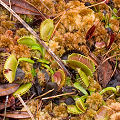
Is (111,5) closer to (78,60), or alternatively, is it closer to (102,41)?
(102,41)

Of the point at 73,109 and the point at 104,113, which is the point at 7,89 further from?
the point at 104,113

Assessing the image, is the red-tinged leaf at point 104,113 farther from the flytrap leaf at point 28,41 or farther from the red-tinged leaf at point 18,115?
the flytrap leaf at point 28,41

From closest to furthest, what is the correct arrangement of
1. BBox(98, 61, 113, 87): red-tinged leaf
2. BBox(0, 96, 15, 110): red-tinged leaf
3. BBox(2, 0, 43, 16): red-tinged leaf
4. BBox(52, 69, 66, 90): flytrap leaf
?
BBox(0, 96, 15, 110): red-tinged leaf < BBox(52, 69, 66, 90): flytrap leaf < BBox(98, 61, 113, 87): red-tinged leaf < BBox(2, 0, 43, 16): red-tinged leaf

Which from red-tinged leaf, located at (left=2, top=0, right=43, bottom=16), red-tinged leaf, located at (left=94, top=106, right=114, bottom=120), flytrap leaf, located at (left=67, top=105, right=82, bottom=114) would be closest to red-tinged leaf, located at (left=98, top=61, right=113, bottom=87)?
red-tinged leaf, located at (left=94, top=106, right=114, bottom=120)

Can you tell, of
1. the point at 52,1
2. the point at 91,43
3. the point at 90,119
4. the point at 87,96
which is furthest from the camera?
the point at 52,1

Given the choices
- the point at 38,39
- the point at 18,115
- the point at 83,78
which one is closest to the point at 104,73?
the point at 83,78

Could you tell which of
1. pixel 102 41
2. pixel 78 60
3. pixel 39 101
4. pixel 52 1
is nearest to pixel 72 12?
pixel 52 1

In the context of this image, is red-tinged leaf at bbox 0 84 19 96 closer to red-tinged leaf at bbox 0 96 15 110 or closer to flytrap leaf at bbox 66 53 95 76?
red-tinged leaf at bbox 0 96 15 110
